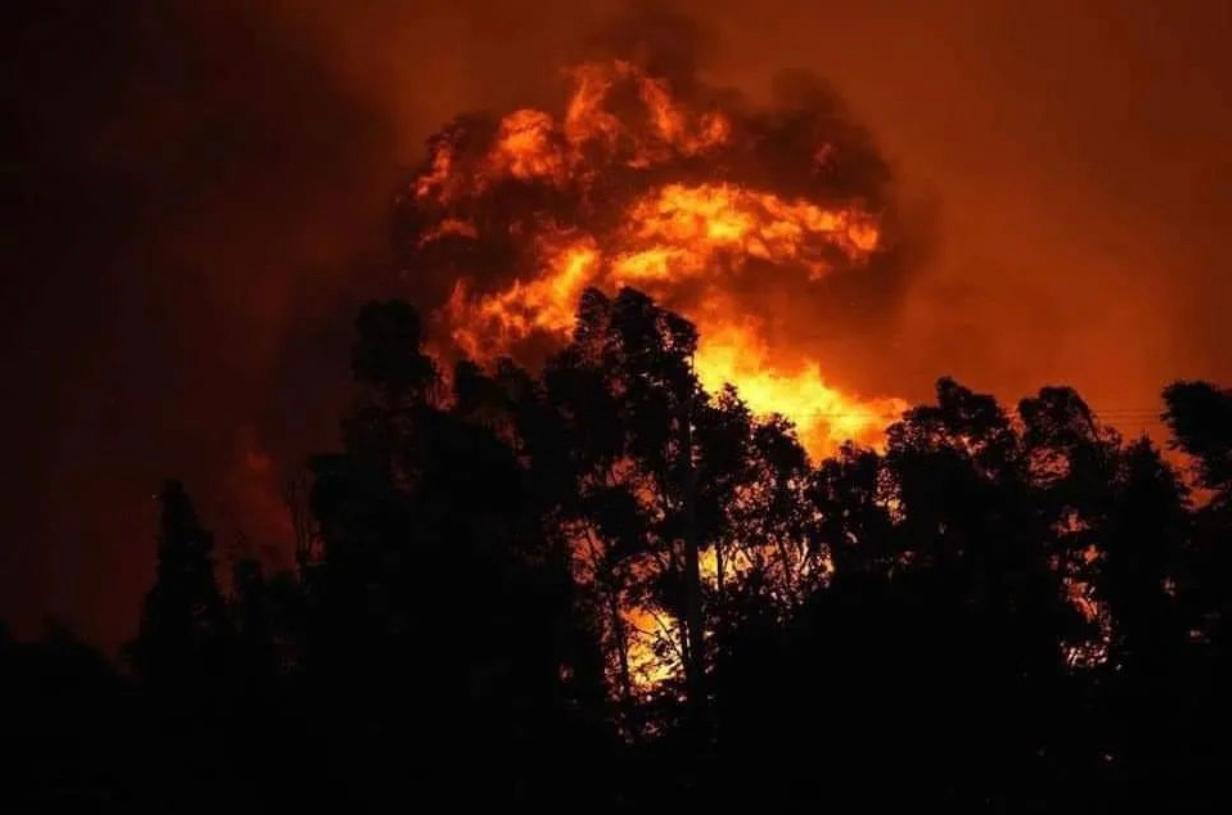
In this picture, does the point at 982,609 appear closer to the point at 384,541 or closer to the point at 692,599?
the point at 384,541

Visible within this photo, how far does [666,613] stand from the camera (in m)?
43.8

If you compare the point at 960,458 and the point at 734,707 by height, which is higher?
the point at 960,458

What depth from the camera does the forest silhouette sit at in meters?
19.8

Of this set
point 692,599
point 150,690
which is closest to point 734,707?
point 692,599

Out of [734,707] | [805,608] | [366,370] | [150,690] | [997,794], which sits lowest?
[997,794]

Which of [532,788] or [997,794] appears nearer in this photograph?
[997,794]

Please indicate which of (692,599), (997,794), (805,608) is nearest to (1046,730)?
(997,794)

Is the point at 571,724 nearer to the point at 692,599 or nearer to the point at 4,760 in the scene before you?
the point at 692,599

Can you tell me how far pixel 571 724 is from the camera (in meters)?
24.3

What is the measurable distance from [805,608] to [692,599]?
1743cm

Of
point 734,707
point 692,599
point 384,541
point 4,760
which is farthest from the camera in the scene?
point 692,599

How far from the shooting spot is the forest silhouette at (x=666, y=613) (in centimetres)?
1980

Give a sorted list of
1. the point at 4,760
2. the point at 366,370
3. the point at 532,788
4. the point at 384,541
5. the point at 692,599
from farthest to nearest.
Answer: the point at 366,370 → the point at 692,599 → the point at 4,760 → the point at 384,541 → the point at 532,788

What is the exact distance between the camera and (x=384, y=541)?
2723cm
